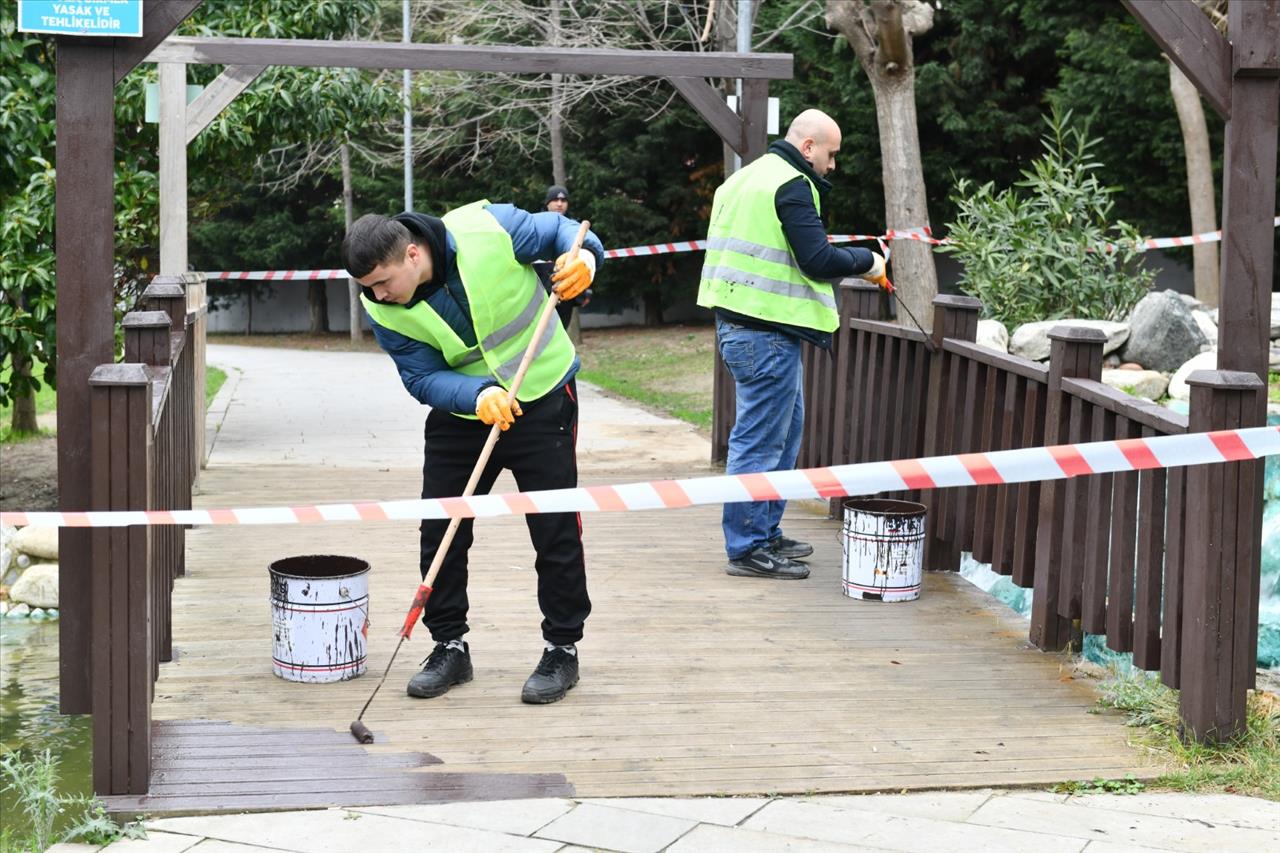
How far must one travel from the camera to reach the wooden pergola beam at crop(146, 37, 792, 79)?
877 cm

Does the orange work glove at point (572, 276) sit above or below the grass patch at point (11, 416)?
above

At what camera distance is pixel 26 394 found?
33.3 ft

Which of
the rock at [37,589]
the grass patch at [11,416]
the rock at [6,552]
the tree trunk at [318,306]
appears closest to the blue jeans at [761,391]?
the rock at [37,589]

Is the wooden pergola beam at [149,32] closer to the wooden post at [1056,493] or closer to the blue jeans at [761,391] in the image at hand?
the blue jeans at [761,391]

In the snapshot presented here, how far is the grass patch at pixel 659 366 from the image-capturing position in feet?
53.2

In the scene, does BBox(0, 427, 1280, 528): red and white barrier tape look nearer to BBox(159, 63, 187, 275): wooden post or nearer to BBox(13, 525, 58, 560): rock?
BBox(13, 525, 58, 560): rock

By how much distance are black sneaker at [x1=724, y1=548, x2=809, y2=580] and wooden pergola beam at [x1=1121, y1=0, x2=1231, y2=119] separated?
8.10ft

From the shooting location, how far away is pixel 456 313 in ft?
15.4

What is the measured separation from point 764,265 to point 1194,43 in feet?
5.89

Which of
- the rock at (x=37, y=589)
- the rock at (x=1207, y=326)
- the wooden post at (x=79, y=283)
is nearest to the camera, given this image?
the wooden post at (x=79, y=283)

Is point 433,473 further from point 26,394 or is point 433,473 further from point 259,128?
point 259,128

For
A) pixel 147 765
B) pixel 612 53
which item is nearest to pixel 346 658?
pixel 147 765

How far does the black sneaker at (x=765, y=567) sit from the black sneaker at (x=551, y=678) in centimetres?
169

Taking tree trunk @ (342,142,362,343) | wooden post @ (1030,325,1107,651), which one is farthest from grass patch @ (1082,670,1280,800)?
tree trunk @ (342,142,362,343)
